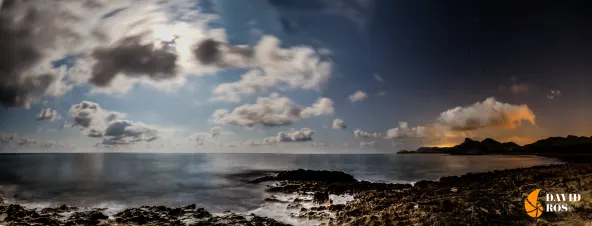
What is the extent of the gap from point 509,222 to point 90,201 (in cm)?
2978

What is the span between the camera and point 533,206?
41.0 feet

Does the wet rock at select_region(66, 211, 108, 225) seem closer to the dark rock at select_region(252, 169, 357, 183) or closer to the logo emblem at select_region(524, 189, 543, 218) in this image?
the logo emblem at select_region(524, 189, 543, 218)

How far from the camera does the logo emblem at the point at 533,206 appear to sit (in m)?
12.1

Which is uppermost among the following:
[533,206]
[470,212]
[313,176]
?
[533,206]

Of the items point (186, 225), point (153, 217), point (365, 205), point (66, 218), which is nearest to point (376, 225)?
point (365, 205)

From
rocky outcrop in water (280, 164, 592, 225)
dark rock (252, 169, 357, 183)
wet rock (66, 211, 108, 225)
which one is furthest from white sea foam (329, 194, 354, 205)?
wet rock (66, 211, 108, 225)

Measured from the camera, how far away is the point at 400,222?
1239 centimetres

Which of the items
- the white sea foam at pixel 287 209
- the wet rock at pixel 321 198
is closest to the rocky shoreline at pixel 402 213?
the wet rock at pixel 321 198

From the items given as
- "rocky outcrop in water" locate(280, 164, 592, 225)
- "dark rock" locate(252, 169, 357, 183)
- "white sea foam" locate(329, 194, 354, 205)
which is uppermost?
"rocky outcrop in water" locate(280, 164, 592, 225)

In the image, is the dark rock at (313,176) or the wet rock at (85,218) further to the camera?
the dark rock at (313,176)

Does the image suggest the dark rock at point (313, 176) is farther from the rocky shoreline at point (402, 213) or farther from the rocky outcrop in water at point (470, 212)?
the rocky outcrop in water at point (470, 212)

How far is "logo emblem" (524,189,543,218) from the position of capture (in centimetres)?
1209

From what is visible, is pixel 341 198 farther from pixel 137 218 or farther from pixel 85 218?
pixel 85 218

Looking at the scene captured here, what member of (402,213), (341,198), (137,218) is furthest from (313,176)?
A: (402,213)
